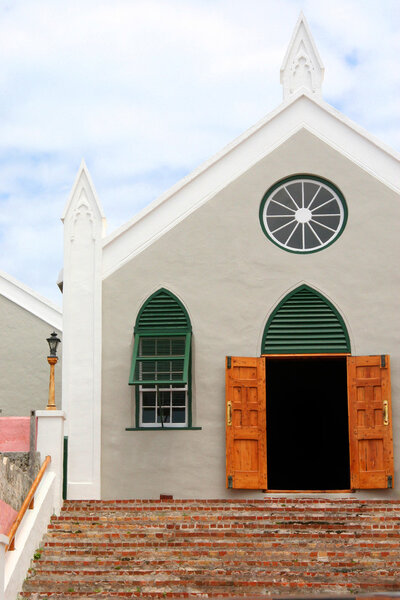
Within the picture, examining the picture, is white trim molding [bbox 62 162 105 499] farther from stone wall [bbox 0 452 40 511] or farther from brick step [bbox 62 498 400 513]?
stone wall [bbox 0 452 40 511]

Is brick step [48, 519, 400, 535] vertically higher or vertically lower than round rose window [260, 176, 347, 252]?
lower

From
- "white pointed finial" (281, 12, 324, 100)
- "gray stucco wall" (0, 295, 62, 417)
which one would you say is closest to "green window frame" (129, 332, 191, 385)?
"white pointed finial" (281, 12, 324, 100)

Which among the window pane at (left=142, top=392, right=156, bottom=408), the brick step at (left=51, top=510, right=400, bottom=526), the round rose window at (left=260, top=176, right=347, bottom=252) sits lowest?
the brick step at (left=51, top=510, right=400, bottom=526)

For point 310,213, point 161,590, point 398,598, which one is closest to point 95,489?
point 161,590

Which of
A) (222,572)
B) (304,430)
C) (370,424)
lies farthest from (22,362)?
(222,572)

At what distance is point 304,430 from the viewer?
22297 mm

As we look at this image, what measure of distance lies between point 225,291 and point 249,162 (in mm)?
2596

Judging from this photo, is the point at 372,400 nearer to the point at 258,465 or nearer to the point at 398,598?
the point at 258,465

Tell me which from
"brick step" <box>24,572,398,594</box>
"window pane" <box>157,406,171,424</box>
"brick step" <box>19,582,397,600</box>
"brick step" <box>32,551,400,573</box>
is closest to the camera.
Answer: "brick step" <box>19,582,397,600</box>

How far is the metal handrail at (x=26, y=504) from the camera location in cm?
1259

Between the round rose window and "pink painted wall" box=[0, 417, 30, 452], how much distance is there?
18.9 feet

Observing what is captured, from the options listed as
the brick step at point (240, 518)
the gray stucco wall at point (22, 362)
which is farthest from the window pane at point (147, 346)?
the gray stucco wall at point (22, 362)

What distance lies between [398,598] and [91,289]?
36.2 ft

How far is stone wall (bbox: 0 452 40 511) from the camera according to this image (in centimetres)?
1352
